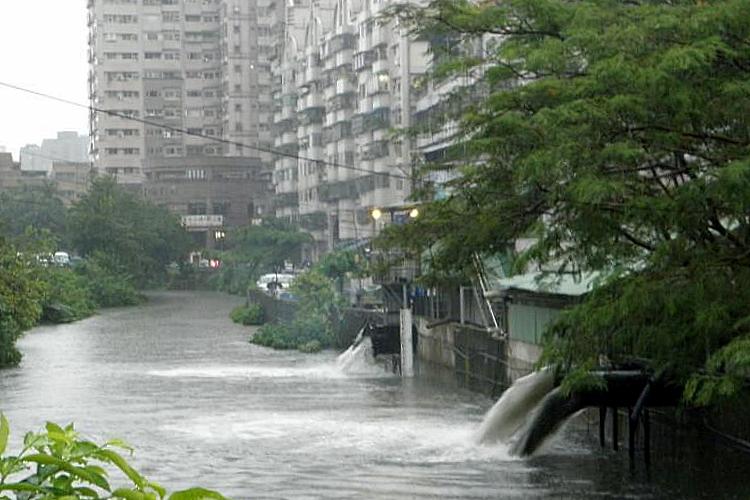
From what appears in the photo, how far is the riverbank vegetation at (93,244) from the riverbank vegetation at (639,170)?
3567 centimetres

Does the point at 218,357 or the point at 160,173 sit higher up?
the point at 160,173

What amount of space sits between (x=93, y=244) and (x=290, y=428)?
6929 centimetres

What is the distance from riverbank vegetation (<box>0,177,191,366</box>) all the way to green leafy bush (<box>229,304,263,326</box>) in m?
7.43

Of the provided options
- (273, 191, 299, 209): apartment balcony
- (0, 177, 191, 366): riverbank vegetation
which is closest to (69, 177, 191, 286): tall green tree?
(0, 177, 191, 366): riverbank vegetation

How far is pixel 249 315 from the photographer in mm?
67125

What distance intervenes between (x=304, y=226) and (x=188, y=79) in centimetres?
4941

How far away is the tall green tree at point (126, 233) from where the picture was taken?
312 feet

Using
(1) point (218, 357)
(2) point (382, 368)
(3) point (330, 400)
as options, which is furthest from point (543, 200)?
(1) point (218, 357)

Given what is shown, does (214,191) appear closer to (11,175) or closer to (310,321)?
(11,175)

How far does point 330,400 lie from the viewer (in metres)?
33.7

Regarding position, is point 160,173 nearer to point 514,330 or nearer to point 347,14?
point 347,14

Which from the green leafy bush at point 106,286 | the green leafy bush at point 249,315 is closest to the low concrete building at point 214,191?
the green leafy bush at point 106,286

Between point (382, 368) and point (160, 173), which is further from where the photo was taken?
point (160, 173)

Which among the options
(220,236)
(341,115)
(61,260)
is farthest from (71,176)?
(341,115)
